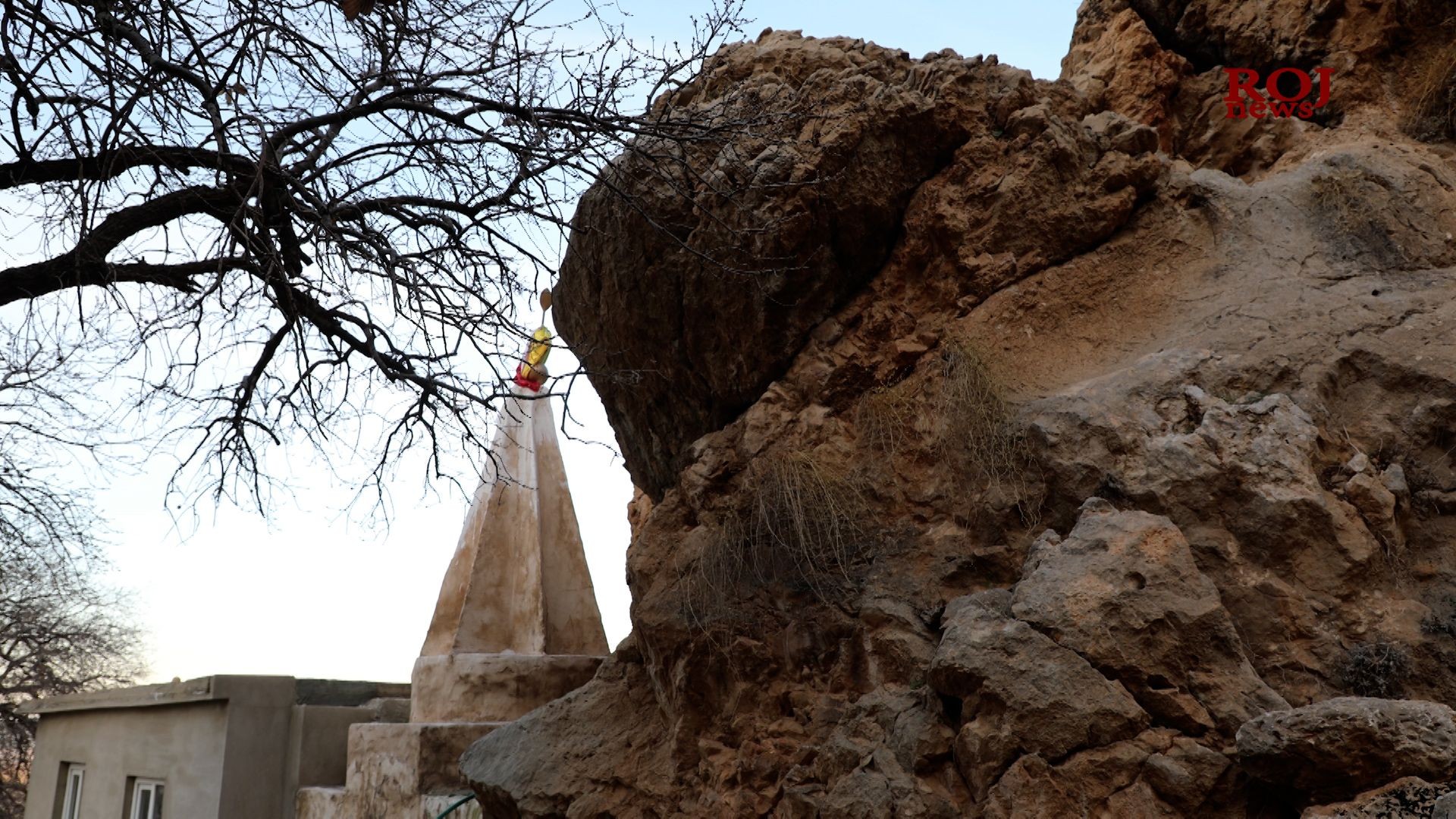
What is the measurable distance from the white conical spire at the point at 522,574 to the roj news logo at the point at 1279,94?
17.4 ft

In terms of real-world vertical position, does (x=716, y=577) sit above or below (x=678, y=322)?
below

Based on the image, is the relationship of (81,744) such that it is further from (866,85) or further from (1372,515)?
(1372,515)

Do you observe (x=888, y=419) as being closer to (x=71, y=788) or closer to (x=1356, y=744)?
(x=1356, y=744)

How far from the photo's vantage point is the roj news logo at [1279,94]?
711cm

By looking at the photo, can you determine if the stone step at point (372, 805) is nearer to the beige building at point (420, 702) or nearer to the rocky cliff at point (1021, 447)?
the beige building at point (420, 702)

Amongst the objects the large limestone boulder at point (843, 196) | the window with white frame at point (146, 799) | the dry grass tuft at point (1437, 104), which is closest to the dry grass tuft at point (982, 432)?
the large limestone boulder at point (843, 196)

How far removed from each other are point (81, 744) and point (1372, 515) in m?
12.4

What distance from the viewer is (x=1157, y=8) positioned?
26.3ft

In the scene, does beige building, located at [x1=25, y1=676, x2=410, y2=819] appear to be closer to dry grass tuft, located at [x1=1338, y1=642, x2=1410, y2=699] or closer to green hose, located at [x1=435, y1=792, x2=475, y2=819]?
green hose, located at [x1=435, y1=792, x2=475, y2=819]

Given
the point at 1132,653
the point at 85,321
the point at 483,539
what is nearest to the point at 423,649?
the point at 483,539

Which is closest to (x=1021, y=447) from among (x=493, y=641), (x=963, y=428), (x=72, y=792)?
(x=963, y=428)

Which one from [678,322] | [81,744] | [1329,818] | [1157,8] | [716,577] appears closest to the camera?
[1329,818]

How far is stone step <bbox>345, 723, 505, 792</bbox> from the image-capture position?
7.60m

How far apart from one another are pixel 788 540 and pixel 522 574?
4.72m
